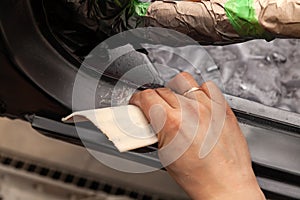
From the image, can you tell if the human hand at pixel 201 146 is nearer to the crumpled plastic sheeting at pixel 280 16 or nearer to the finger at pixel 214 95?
the finger at pixel 214 95

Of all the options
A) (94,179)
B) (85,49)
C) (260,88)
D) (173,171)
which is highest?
(85,49)

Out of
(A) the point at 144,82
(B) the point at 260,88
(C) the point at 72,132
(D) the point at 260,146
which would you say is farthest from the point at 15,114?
(B) the point at 260,88

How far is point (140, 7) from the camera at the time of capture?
99 cm

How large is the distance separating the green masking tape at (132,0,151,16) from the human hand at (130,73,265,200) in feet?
0.63

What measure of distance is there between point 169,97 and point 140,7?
22cm

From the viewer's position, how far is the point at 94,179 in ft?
4.68

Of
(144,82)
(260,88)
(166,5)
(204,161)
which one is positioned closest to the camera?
(204,161)

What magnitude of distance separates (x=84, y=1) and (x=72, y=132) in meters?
0.25

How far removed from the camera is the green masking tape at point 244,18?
0.85 meters

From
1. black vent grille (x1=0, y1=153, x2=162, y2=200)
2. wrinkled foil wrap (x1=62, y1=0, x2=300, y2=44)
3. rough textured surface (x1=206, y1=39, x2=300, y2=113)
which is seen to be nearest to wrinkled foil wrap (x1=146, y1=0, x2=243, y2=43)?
wrinkled foil wrap (x1=62, y1=0, x2=300, y2=44)

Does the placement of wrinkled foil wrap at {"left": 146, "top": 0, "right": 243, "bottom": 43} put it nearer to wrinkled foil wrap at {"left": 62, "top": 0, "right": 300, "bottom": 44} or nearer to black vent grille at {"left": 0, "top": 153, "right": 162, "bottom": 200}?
wrinkled foil wrap at {"left": 62, "top": 0, "right": 300, "bottom": 44}

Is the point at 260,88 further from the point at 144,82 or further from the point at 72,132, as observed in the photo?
the point at 72,132

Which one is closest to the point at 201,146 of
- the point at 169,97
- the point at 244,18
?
the point at 169,97

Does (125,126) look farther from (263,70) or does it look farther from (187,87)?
(263,70)
